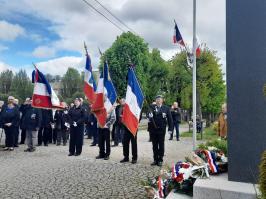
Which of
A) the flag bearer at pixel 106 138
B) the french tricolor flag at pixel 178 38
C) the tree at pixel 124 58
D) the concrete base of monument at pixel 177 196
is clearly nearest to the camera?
the concrete base of monument at pixel 177 196

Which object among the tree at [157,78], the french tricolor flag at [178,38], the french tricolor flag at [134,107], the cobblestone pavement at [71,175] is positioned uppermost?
the tree at [157,78]

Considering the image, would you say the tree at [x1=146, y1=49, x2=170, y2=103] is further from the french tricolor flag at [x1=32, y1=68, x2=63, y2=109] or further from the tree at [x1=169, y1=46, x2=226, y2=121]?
the french tricolor flag at [x1=32, y1=68, x2=63, y2=109]

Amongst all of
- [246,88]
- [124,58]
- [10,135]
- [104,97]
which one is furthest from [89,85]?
[124,58]

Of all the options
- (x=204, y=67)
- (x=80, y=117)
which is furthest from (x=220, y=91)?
(x=80, y=117)

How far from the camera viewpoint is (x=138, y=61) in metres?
45.1

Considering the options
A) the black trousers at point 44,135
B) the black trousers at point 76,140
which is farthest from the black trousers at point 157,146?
the black trousers at point 44,135

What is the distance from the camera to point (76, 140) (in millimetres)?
11875

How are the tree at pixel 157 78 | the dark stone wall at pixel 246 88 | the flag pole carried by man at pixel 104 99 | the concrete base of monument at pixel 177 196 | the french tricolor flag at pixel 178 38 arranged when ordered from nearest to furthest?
the dark stone wall at pixel 246 88 → the concrete base of monument at pixel 177 196 → the flag pole carried by man at pixel 104 99 → the french tricolor flag at pixel 178 38 → the tree at pixel 157 78

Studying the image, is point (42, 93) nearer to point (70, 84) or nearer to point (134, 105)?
point (134, 105)

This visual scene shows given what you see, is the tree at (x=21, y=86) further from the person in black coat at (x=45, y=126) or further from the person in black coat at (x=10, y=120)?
the person in black coat at (x=10, y=120)

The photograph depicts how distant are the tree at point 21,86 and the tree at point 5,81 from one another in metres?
2.31

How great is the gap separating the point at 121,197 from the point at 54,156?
566cm

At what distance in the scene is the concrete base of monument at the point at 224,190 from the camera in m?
4.63

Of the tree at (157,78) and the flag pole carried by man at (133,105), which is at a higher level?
the tree at (157,78)
